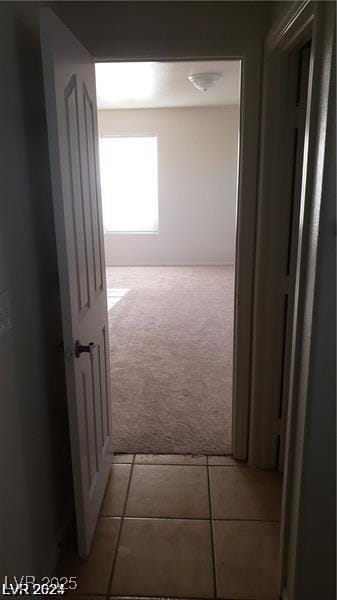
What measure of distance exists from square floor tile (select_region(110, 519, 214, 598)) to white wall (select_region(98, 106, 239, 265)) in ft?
17.6

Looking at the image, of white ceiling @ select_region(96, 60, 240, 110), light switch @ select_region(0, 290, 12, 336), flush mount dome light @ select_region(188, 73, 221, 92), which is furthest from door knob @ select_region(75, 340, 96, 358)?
flush mount dome light @ select_region(188, 73, 221, 92)

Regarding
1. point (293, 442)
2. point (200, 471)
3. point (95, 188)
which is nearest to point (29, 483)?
point (293, 442)

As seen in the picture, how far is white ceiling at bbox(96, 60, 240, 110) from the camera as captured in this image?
387 cm

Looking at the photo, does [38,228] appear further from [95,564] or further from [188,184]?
[188,184]

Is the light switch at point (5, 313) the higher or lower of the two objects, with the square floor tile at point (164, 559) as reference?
higher

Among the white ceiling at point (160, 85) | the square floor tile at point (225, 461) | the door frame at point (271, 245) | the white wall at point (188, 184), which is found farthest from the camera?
the white wall at point (188, 184)

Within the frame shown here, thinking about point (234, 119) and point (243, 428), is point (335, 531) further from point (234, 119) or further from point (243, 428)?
point (234, 119)

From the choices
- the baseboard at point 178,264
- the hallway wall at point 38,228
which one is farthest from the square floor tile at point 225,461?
the baseboard at point 178,264

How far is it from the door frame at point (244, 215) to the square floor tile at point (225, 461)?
0.10 ft

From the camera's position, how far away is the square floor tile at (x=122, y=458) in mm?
2283

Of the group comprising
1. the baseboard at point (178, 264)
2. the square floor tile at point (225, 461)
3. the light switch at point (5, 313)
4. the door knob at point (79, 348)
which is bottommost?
the square floor tile at point (225, 461)

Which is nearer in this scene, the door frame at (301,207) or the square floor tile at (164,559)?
the door frame at (301,207)

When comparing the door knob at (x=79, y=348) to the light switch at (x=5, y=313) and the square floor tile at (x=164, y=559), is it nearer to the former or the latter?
the light switch at (x=5, y=313)

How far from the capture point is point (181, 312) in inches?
185
